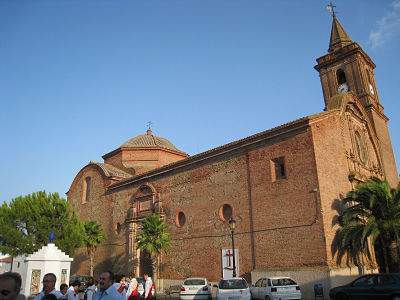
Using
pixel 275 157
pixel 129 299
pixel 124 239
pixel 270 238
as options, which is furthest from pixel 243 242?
pixel 124 239

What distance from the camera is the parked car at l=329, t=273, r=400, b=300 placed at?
42.4 ft

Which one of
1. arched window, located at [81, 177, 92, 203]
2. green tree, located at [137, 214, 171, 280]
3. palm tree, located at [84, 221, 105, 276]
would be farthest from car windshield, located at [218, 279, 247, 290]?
arched window, located at [81, 177, 92, 203]

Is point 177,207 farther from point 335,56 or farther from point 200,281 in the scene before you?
point 335,56

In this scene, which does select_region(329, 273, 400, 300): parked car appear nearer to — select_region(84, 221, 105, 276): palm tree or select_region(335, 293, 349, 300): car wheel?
select_region(335, 293, 349, 300): car wheel

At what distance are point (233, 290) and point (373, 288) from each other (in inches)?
211

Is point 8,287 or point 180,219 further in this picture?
point 180,219

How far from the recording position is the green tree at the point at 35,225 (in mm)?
27500

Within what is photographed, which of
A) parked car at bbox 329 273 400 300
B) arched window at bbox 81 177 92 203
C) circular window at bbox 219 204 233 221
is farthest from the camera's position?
arched window at bbox 81 177 92 203

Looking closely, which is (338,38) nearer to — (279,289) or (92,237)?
(279,289)

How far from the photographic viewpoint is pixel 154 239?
78.2 feet

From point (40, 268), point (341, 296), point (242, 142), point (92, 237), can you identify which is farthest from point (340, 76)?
point (40, 268)

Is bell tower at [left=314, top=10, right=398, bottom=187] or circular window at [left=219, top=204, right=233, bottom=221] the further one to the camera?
bell tower at [left=314, top=10, right=398, bottom=187]

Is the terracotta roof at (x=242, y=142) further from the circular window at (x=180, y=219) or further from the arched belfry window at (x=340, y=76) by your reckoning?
the arched belfry window at (x=340, y=76)

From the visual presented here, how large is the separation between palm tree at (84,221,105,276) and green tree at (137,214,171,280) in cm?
756
